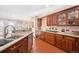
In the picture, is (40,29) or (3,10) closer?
(3,10)

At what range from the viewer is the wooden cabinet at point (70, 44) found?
6.97 ft

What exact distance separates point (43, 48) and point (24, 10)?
803 millimetres

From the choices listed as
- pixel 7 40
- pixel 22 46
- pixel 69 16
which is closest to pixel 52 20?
pixel 69 16

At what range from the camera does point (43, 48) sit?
222cm

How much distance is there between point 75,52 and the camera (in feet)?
7.14

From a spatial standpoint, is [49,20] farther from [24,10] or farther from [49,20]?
[24,10]

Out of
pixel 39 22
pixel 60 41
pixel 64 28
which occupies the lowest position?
pixel 60 41

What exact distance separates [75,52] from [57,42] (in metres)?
0.38

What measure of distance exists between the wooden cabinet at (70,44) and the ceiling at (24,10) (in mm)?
624

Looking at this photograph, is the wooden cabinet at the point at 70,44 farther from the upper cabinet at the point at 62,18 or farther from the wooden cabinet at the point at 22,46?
the wooden cabinet at the point at 22,46

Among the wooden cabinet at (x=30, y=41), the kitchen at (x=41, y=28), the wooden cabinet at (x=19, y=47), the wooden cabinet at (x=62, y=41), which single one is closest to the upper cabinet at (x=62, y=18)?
the kitchen at (x=41, y=28)

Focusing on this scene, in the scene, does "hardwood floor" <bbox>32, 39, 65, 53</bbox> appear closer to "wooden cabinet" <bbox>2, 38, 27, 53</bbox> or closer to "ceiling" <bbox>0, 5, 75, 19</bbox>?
"wooden cabinet" <bbox>2, 38, 27, 53</bbox>
